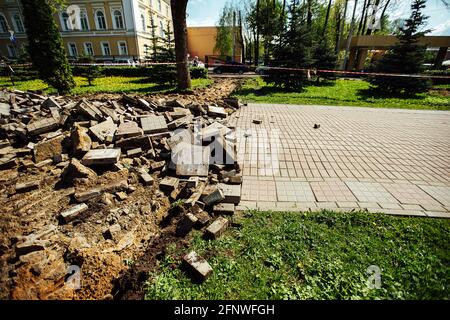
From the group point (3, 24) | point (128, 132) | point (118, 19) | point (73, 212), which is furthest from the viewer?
point (3, 24)

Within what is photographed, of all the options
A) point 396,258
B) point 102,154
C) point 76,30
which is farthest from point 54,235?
point 76,30

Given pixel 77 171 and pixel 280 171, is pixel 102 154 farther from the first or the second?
pixel 280 171

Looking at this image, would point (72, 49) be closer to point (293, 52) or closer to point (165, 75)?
point (165, 75)

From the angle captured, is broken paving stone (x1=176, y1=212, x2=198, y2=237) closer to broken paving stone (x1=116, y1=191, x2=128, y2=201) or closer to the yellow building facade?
broken paving stone (x1=116, y1=191, x2=128, y2=201)

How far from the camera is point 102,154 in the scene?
15.1ft

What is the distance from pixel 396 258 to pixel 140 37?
40.8 metres

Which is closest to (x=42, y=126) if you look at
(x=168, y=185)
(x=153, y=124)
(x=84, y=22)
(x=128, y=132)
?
(x=128, y=132)

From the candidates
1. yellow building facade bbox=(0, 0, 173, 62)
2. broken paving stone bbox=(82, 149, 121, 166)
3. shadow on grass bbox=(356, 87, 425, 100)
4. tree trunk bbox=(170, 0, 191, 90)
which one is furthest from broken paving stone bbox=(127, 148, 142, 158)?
yellow building facade bbox=(0, 0, 173, 62)

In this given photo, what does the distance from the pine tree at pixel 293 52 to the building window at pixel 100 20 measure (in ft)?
105

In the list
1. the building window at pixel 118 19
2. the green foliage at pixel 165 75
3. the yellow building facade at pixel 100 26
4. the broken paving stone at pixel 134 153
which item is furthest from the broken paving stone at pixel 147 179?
the building window at pixel 118 19

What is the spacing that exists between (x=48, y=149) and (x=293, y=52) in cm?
1327

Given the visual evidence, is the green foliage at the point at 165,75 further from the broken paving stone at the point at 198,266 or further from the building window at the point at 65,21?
the building window at the point at 65,21

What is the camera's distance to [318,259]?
9.62ft

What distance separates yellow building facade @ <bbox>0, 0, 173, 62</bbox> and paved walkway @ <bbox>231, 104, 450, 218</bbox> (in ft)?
107
